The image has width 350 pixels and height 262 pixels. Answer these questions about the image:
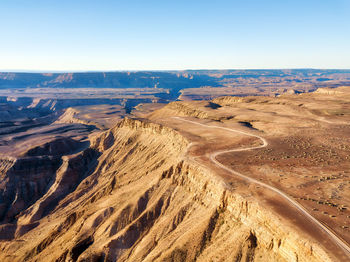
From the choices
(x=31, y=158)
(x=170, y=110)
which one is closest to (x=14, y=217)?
(x=31, y=158)

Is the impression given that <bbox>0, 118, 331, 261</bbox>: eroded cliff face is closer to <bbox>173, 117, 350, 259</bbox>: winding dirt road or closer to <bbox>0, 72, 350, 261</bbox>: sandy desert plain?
<bbox>0, 72, 350, 261</bbox>: sandy desert plain

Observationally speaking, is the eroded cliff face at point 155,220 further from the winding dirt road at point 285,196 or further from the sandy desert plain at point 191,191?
the winding dirt road at point 285,196

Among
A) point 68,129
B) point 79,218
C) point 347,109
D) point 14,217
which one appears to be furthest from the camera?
point 68,129

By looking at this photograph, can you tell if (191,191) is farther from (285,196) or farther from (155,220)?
(285,196)

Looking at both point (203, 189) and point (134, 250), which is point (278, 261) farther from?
point (134, 250)

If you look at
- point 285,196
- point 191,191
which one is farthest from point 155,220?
point 285,196

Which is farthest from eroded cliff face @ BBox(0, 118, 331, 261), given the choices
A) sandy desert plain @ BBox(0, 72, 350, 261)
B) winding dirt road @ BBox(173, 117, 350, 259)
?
winding dirt road @ BBox(173, 117, 350, 259)
